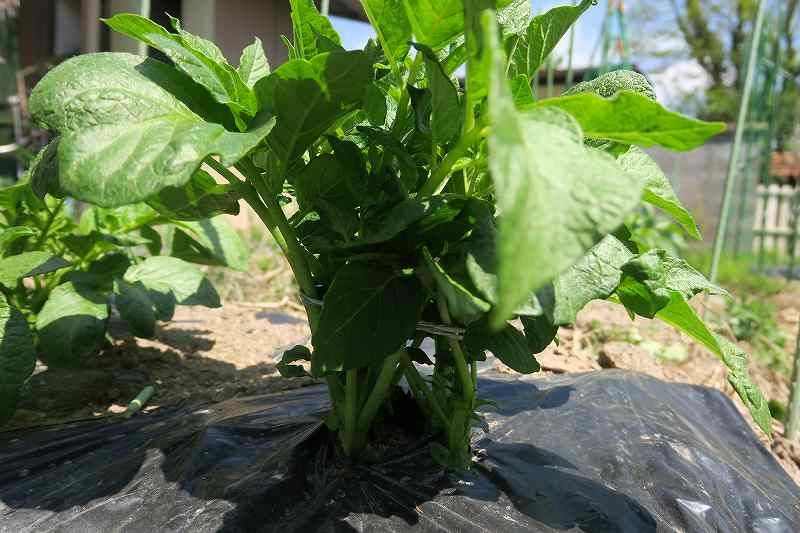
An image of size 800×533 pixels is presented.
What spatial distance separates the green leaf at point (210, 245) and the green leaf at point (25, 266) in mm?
374

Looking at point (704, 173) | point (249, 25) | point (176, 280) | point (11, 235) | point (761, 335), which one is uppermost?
point (249, 25)

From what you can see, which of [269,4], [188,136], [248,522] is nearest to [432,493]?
[248,522]

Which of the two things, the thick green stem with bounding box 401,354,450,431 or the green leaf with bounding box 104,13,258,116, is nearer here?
the green leaf with bounding box 104,13,258,116

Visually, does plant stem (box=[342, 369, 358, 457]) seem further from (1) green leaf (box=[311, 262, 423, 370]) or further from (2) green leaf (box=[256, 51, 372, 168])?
(2) green leaf (box=[256, 51, 372, 168])

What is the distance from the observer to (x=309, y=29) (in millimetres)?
866

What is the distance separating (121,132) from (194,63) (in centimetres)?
13

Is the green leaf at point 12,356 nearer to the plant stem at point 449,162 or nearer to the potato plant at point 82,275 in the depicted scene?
the potato plant at point 82,275

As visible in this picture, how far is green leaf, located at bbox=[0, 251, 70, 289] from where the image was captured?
117 cm

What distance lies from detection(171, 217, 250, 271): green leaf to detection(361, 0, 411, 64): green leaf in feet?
2.88

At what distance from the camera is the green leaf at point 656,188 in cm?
82

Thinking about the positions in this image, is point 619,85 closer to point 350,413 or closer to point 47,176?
point 350,413

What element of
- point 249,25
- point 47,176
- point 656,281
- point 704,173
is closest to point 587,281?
point 656,281

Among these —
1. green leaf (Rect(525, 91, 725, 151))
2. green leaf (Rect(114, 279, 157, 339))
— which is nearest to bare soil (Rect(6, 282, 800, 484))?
green leaf (Rect(114, 279, 157, 339))

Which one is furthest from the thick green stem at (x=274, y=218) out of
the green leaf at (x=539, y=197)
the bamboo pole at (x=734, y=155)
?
the bamboo pole at (x=734, y=155)
